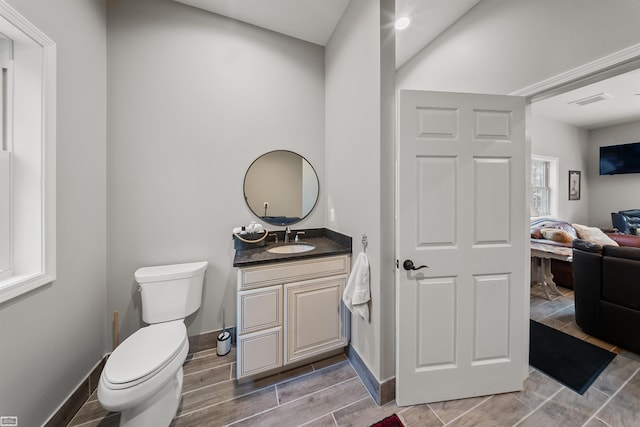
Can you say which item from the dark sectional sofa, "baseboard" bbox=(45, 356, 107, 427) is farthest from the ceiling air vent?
"baseboard" bbox=(45, 356, 107, 427)

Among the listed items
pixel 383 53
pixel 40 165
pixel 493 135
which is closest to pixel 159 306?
pixel 40 165

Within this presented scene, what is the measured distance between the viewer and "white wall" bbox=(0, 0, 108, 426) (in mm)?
1094

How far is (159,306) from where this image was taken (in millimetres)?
1654

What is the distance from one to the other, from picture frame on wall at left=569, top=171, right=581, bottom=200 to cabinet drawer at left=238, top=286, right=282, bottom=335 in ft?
21.5

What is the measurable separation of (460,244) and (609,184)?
639 centimetres

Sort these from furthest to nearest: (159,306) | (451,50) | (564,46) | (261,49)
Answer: (261,49) → (451,50) → (159,306) → (564,46)

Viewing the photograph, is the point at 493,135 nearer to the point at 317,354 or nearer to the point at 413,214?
the point at 413,214

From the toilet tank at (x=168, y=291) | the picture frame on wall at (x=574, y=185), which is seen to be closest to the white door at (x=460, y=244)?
the toilet tank at (x=168, y=291)

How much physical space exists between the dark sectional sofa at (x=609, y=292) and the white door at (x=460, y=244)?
129 cm

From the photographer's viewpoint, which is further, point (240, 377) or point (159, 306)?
point (159, 306)

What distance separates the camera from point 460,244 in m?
1.44

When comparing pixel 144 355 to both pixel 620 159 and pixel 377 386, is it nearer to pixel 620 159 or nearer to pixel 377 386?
pixel 377 386

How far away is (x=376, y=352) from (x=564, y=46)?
220cm

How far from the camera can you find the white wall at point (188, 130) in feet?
5.82
